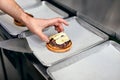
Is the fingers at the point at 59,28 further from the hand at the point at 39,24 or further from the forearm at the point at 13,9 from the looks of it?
the forearm at the point at 13,9

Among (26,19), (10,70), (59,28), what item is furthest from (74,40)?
(10,70)

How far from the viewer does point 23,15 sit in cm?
88

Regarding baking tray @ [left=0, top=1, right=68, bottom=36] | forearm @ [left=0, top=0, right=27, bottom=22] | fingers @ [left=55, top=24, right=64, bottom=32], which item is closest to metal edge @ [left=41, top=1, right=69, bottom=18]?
baking tray @ [left=0, top=1, right=68, bottom=36]

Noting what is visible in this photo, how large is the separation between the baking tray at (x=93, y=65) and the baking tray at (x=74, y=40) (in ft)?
0.08

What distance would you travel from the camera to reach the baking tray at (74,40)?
0.85 metres

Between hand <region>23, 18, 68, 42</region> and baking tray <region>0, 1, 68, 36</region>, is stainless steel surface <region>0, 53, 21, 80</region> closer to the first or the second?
baking tray <region>0, 1, 68, 36</region>

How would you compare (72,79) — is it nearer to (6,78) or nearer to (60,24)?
(60,24)

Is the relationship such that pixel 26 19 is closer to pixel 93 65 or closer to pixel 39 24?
pixel 39 24

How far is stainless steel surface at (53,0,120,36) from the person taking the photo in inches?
36.1

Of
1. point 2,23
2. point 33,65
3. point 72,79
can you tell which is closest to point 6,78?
point 2,23

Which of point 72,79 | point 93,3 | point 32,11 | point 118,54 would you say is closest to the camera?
point 72,79

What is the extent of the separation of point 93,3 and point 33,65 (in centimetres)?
43

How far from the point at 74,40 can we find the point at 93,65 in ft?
0.56

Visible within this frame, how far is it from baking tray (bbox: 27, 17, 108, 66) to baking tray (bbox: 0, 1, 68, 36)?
0.30ft
